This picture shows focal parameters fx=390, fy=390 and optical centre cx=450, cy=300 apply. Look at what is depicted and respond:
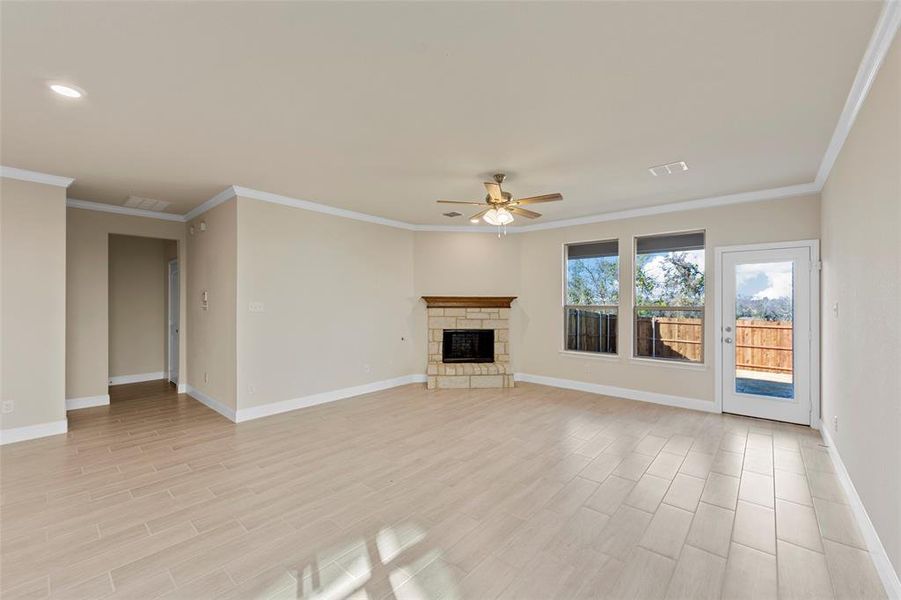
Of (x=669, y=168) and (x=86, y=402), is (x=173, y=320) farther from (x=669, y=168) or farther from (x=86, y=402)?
(x=669, y=168)

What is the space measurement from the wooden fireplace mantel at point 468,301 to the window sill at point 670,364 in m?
2.18

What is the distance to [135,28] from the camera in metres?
1.90

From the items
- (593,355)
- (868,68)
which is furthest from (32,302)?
(868,68)

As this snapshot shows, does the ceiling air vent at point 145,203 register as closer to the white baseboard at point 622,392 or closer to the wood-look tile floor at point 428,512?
the wood-look tile floor at point 428,512

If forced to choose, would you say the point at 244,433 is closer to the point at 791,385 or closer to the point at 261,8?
the point at 261,8

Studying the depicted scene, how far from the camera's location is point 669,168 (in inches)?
153

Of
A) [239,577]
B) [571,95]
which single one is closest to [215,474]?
[239,577]

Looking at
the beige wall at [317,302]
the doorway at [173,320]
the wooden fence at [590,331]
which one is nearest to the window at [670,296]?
the wooden fence at [590,331]

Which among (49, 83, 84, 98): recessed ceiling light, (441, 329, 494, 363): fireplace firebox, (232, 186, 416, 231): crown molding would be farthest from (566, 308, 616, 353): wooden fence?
(49, 83, 84, 98): recessed ceiling light

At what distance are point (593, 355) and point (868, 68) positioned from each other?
449 cm

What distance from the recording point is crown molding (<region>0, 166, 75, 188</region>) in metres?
3.93

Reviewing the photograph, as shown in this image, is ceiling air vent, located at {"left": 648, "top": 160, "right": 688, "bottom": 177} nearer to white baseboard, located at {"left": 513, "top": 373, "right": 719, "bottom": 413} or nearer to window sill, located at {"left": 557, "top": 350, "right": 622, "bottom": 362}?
window sill, located at {"left": 557, "top": 350, "right": 622, "bottom": 362}

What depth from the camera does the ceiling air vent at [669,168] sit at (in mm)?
3779

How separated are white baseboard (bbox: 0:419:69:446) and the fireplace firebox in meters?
4.90
